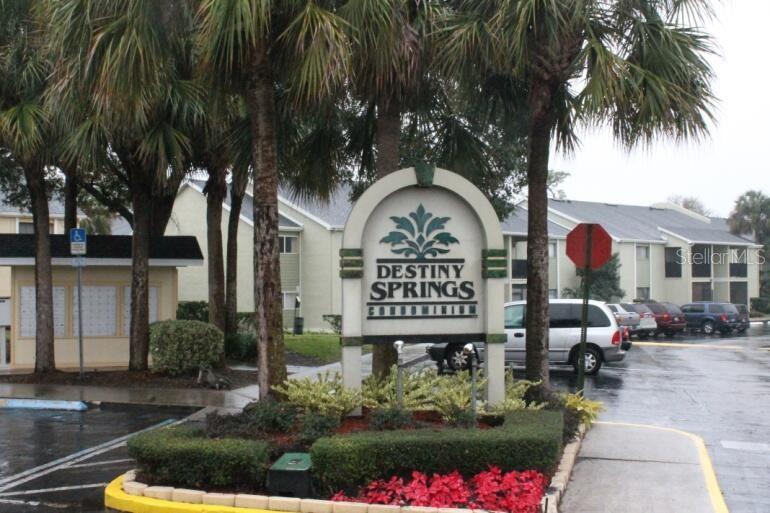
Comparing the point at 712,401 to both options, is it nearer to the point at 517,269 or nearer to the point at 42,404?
the point at 42,404

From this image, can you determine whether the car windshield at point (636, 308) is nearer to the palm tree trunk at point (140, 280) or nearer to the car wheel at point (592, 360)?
the car wheel at point (592, 360)

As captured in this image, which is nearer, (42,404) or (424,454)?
(424,454)

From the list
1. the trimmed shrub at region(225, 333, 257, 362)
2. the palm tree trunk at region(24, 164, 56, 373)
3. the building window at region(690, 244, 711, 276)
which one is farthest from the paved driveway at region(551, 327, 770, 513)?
the building window at region(690, 244, 711, 276)

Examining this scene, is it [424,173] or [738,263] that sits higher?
[424,173]

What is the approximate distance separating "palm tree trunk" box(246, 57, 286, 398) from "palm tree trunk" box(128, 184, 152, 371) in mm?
8219

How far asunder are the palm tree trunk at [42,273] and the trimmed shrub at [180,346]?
2148mm

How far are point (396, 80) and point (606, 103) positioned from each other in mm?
2595

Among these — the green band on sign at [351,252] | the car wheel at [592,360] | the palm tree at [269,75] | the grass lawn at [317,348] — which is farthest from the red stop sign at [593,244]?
the grass lawn at [317,348]

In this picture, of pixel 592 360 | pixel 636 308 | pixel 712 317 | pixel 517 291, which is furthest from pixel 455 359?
pixel 517 291

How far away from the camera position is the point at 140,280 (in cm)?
1808

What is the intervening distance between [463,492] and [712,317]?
36631mm

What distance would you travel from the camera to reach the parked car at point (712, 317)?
4109 centimetres

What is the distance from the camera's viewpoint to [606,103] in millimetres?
10688

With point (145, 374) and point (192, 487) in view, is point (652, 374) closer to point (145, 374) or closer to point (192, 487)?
point (145, 374)
